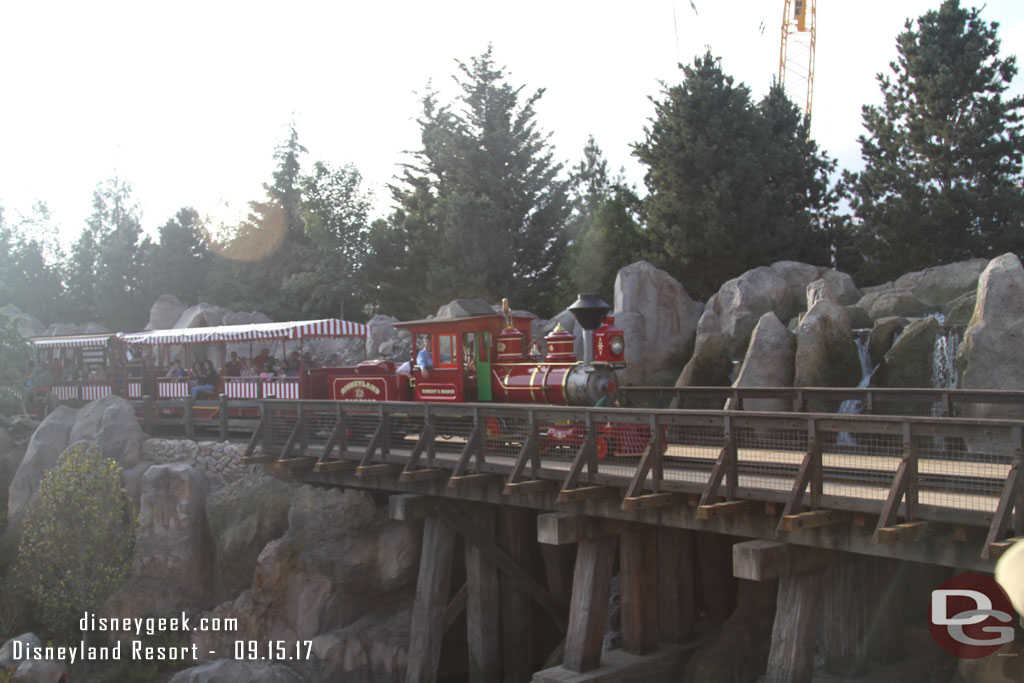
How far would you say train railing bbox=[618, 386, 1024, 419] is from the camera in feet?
41.8

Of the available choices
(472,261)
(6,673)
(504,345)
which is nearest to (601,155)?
(472,261)

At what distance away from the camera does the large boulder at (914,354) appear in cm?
1970

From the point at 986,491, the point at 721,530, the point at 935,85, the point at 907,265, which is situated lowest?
the point at 721,530

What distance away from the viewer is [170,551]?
18.9m

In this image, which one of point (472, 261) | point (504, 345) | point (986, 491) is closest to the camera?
point (986, 491)

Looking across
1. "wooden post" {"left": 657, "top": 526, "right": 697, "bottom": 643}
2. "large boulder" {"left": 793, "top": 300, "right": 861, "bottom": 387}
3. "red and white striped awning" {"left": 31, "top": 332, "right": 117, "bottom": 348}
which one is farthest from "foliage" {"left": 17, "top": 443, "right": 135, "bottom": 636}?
"large boulder" {"left": 793, "top": 300, "right": 861, "bottom": 387}

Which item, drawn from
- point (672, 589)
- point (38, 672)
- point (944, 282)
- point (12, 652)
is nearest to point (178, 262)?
point (12, 652)

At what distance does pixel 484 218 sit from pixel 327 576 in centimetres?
2188

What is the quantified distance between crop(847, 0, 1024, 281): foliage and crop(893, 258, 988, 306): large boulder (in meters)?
3.27

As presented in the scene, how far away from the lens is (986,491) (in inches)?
352

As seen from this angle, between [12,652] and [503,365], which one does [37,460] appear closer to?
[12,652]

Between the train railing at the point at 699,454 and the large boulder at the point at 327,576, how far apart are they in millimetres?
1553

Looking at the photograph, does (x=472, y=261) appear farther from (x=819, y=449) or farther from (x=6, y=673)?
(x=819, y=449)

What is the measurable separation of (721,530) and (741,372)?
12640 mm
